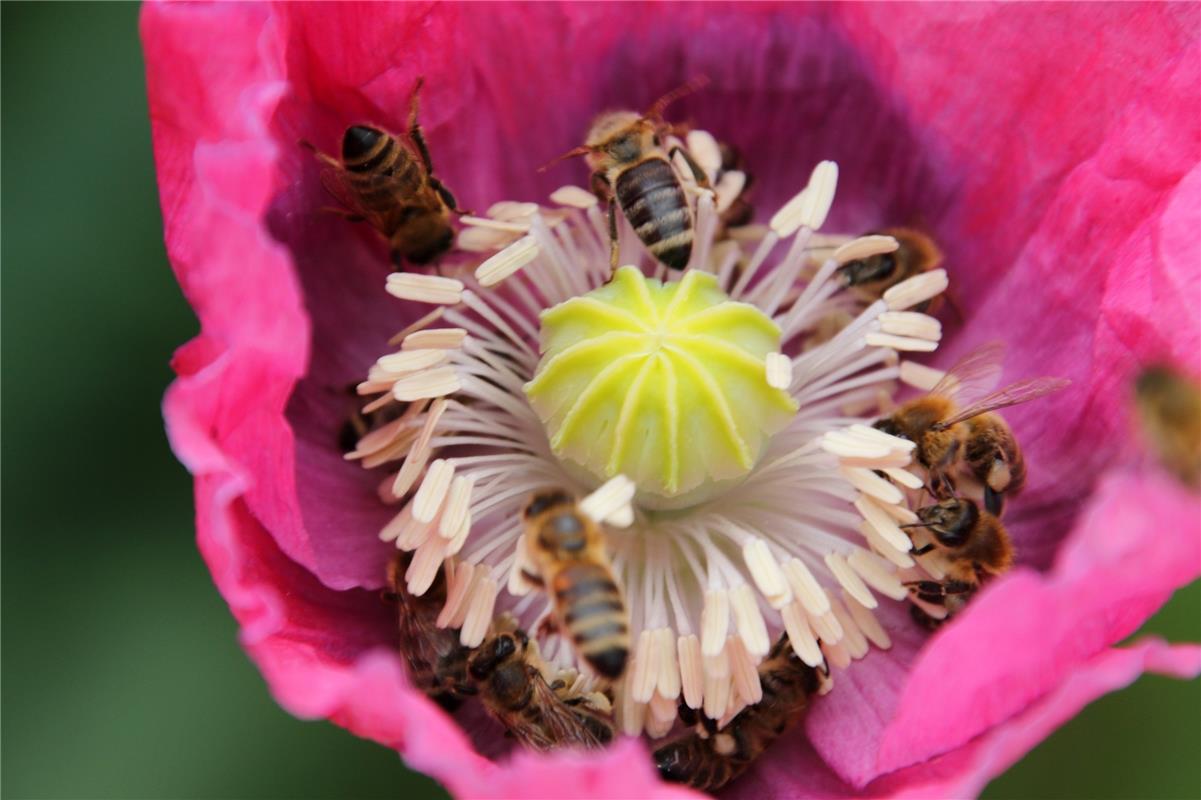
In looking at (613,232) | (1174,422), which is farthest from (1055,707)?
(613,232)

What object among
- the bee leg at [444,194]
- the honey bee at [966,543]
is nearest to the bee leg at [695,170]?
the bee leg at [444,194]

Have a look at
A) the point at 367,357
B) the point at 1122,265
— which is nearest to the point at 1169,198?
the point at 1122,265

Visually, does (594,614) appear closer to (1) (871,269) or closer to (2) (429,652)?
(2) (429,652)

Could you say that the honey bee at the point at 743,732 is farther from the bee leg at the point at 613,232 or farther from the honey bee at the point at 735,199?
the honey bee at the point at 735,199

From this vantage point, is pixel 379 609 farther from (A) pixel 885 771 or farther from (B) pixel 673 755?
(A) pixel 885 771

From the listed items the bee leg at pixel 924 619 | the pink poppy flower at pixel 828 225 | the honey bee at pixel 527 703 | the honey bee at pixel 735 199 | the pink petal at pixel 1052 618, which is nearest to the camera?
the pink petal at pixel 1052 618

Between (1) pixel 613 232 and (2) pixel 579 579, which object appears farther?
(1) pixel 613 232

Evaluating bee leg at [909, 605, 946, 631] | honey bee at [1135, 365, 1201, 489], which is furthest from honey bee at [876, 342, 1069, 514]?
honey bee at [1135, 365, 1201, 489]
